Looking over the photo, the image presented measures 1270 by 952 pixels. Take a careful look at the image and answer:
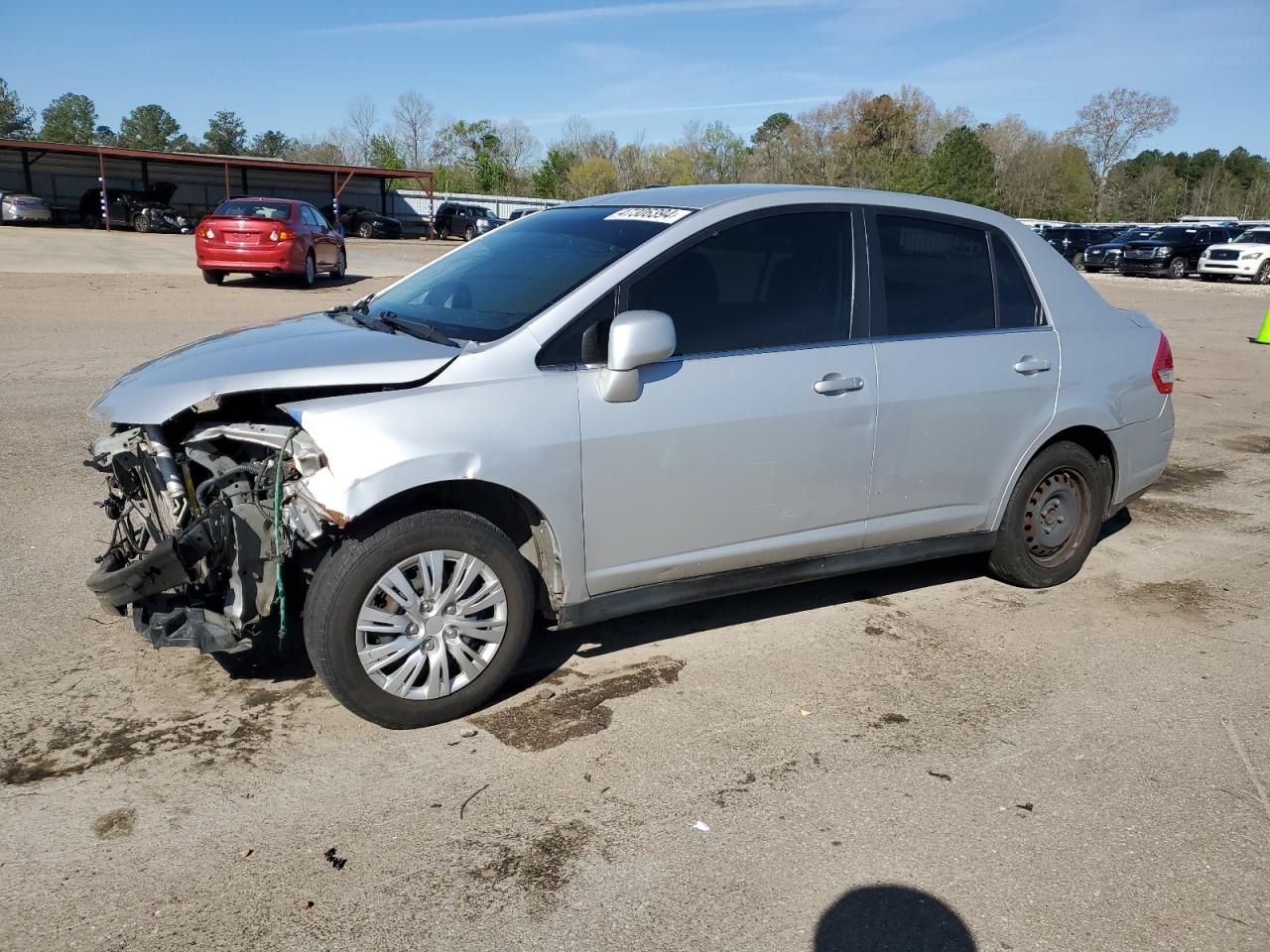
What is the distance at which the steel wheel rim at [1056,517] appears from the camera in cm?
526

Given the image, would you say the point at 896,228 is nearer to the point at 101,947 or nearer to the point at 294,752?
the point at 294,752

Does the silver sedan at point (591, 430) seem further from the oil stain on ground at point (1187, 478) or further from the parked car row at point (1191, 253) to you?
the parked car row at point (1191, 253)

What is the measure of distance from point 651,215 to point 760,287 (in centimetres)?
56

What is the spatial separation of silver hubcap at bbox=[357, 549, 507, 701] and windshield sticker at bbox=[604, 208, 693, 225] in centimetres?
163

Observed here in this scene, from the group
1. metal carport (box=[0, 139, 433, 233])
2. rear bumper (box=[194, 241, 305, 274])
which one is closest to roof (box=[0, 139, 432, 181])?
metal carport (box=[0, 139, 433, 233])

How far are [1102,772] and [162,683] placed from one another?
140 inches

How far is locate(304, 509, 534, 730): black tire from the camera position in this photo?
3.50 meters

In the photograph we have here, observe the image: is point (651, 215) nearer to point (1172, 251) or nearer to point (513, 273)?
point (513, 273)

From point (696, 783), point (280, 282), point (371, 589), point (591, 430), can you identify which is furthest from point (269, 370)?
point (280, 282)

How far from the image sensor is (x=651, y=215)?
436 centimetres

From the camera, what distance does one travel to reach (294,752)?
358 centimetres

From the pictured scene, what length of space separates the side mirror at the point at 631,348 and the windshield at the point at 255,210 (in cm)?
1690

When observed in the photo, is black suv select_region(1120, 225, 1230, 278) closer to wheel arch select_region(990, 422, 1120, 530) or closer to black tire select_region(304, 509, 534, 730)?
wheel arch select_region(990, 422, 1120, 530)

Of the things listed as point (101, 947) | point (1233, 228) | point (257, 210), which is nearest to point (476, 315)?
point (101, 947)
